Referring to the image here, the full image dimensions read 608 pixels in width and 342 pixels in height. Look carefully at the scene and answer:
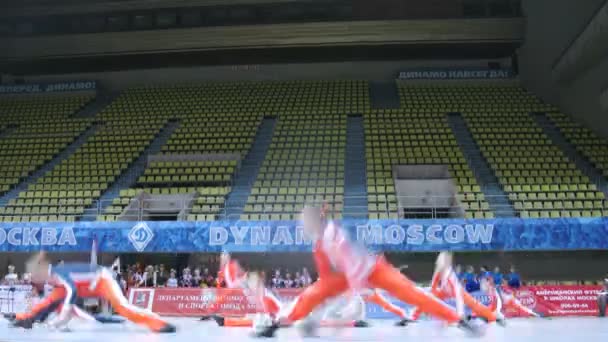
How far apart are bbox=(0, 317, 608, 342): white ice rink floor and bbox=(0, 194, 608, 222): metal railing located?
24.0ft

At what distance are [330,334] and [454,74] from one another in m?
24.0

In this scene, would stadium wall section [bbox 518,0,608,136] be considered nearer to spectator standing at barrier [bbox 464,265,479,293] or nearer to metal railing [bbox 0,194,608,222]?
metal railing [bbox 0,194,608,222]

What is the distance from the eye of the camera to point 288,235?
18.4 metres

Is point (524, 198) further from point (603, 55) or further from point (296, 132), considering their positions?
point (296, 132)

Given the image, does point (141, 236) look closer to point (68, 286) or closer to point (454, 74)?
point (68, 286)

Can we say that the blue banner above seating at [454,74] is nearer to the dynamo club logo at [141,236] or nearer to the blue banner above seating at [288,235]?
the blue banner above seating at [288,235]

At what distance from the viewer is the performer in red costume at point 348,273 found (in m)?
7.87

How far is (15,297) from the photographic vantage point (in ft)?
58.8

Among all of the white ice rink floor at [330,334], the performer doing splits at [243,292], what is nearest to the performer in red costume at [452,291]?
the white ice rink floor at [330,334]

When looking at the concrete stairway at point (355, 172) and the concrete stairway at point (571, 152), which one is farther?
the concrete stairway at point (571, 152)

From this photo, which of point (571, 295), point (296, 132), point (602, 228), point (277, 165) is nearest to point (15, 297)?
point (277, 165)

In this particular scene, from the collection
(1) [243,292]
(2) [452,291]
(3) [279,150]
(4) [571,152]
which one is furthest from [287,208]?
(4) [571,152]

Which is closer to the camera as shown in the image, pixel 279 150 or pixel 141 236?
pixel 141 236

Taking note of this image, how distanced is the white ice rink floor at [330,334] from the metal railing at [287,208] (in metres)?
7.32
